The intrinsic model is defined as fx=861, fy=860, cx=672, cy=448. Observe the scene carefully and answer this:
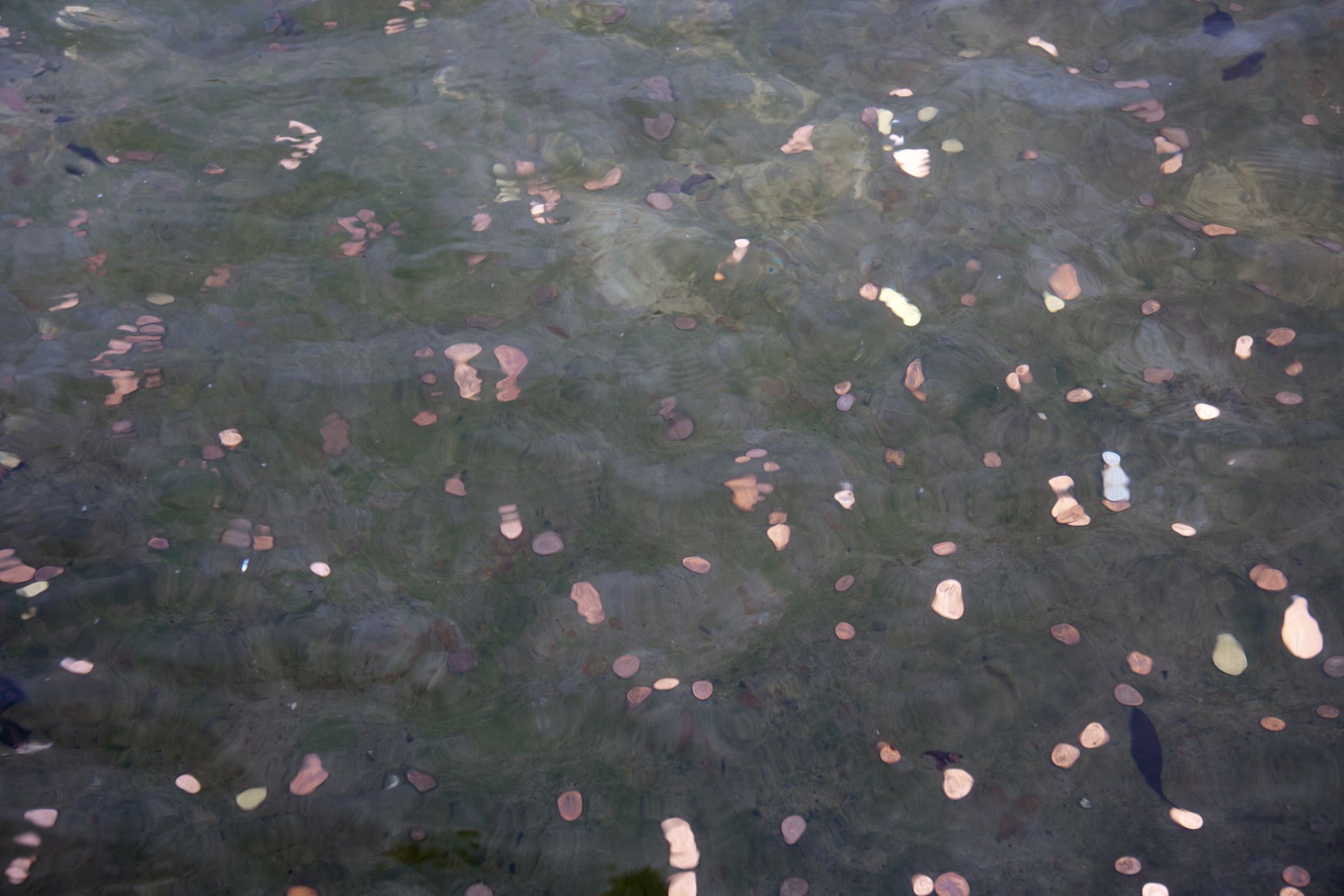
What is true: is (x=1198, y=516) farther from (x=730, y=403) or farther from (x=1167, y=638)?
(x=730, y=403)

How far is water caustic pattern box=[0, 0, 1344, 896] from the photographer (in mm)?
1922

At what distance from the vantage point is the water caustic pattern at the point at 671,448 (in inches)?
75.7

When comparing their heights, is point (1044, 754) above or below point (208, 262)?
below

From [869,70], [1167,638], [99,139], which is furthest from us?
[869,70]

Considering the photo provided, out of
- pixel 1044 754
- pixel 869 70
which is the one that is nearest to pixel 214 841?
pixel 1044 754

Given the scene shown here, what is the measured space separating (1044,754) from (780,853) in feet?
2.21

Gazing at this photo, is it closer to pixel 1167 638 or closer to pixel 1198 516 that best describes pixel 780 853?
pixel 1167 638

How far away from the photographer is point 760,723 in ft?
6.77

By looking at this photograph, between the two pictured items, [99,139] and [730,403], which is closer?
[730,403]

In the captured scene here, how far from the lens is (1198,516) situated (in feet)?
7.60

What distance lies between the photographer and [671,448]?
7.98ft

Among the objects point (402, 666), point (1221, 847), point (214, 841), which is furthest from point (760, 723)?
point (214, 841)

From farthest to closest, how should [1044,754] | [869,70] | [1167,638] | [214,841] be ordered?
[869,70] < [1167,638] < [1044,754] < [214,841]

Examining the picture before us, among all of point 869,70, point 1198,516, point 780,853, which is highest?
point 869,70
